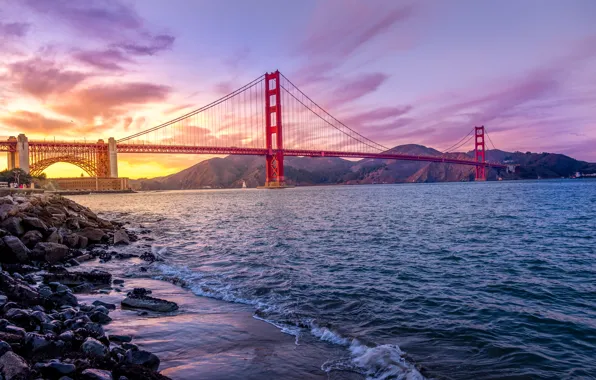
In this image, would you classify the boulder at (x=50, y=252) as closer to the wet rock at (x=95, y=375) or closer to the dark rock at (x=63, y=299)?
the dark rock at (x=63, y=299)

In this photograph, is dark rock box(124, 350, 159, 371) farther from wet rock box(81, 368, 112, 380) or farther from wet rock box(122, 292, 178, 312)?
wet rock box(122, 292, 178, 312)

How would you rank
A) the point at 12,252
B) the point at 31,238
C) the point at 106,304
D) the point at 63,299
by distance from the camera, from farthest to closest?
the point at 31,238 → the point at 12,252 → the point at 106,304 → the point at 63,299

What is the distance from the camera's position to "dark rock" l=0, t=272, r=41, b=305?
211 inches

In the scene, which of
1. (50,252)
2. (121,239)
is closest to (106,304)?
(50,252)

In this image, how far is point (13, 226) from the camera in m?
11.1

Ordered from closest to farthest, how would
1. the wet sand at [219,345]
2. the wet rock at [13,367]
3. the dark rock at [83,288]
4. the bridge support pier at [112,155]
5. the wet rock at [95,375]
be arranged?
1. the wet rock at [13,367]
2. the wet rock at [95,375]
3. the wet sand at [219,345]
4. the dark rock at [83,288]
5. the bridge support pier at [112,155]

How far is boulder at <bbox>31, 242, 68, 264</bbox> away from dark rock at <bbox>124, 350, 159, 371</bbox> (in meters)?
7.13

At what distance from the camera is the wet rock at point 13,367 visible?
9.71ft

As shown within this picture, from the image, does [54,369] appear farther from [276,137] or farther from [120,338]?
[276,137]

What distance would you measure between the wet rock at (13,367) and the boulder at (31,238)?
8992mm

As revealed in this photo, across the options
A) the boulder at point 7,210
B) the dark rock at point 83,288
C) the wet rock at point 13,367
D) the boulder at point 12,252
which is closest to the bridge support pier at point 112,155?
the boulder at point 7,210

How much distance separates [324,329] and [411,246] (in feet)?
25.3

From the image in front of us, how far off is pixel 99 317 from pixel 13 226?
771 cm

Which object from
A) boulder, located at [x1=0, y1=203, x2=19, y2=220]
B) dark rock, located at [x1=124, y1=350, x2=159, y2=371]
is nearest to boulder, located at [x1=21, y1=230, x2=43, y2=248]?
boulder, located at [x1=0, y1=203, x2=19, y2=220]
